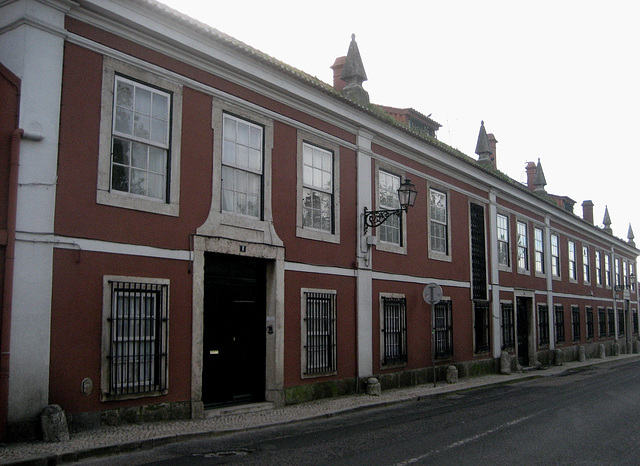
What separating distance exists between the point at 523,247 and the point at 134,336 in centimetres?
1848

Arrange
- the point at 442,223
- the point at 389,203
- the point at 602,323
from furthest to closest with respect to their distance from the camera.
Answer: the point at 602,323 < the point at 442,223 < the point at 389,203

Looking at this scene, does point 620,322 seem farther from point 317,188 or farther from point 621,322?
point 317,188

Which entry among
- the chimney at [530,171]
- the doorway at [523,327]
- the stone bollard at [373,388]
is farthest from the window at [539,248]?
the stone bollard at [373,388]

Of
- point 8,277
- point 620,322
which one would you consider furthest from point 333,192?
point 620,322

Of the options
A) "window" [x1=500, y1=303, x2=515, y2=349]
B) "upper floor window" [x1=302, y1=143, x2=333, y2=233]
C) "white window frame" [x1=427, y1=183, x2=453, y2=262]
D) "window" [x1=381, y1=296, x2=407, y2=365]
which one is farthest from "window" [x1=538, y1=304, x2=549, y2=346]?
"upper floor window" [x1=302, y1=143, x2=333, y2=233]

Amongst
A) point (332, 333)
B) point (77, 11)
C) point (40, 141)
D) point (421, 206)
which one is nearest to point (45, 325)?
point (40, 141)

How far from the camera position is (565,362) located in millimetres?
27891

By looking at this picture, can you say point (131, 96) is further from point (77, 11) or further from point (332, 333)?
point (332, 333)

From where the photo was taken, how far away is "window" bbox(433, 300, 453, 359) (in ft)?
58.2

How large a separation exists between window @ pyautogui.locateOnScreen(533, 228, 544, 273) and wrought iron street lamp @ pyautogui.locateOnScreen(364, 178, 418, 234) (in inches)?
509

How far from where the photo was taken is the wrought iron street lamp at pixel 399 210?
46.9 ft

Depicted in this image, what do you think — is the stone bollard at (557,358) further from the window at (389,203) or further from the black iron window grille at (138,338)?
the black iron window grille at (138,338)

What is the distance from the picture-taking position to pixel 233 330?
38.5ft

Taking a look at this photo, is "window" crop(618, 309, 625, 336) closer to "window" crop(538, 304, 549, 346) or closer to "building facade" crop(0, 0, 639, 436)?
"window" crop(538, 304, 549, 346)
